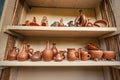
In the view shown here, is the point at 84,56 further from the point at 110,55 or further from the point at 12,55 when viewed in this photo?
the point at 12,55

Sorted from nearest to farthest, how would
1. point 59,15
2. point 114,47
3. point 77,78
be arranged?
point 114,47 < point 77,78 < point 59,15

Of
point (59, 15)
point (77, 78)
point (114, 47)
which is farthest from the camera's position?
point (59, 15)

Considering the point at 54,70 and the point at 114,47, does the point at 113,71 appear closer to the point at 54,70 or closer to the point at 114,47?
the point at 114,47

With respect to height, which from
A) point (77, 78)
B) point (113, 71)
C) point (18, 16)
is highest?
point (18, 16)

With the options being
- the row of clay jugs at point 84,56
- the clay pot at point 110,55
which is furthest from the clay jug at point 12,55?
the clay pot at point 110,55

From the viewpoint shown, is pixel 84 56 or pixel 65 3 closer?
pixel 84 56

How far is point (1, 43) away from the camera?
2.53 ft

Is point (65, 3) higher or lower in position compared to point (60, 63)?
higher

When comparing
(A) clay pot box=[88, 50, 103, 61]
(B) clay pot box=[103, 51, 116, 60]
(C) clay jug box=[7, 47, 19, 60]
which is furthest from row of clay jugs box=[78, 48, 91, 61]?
(C) clay jug box=[7, 47, 19, 60]

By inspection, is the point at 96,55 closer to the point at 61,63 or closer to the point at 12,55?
the point at 61,63

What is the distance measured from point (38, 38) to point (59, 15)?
38 cm

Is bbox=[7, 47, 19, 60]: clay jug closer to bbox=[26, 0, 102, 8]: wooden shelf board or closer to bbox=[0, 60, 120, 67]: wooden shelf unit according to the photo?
bbox=[0, 60, 120, 67]: wooden shelf unit

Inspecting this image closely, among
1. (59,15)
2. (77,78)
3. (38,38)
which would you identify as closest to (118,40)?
(77,78)

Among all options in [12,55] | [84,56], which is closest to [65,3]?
[84,56]
